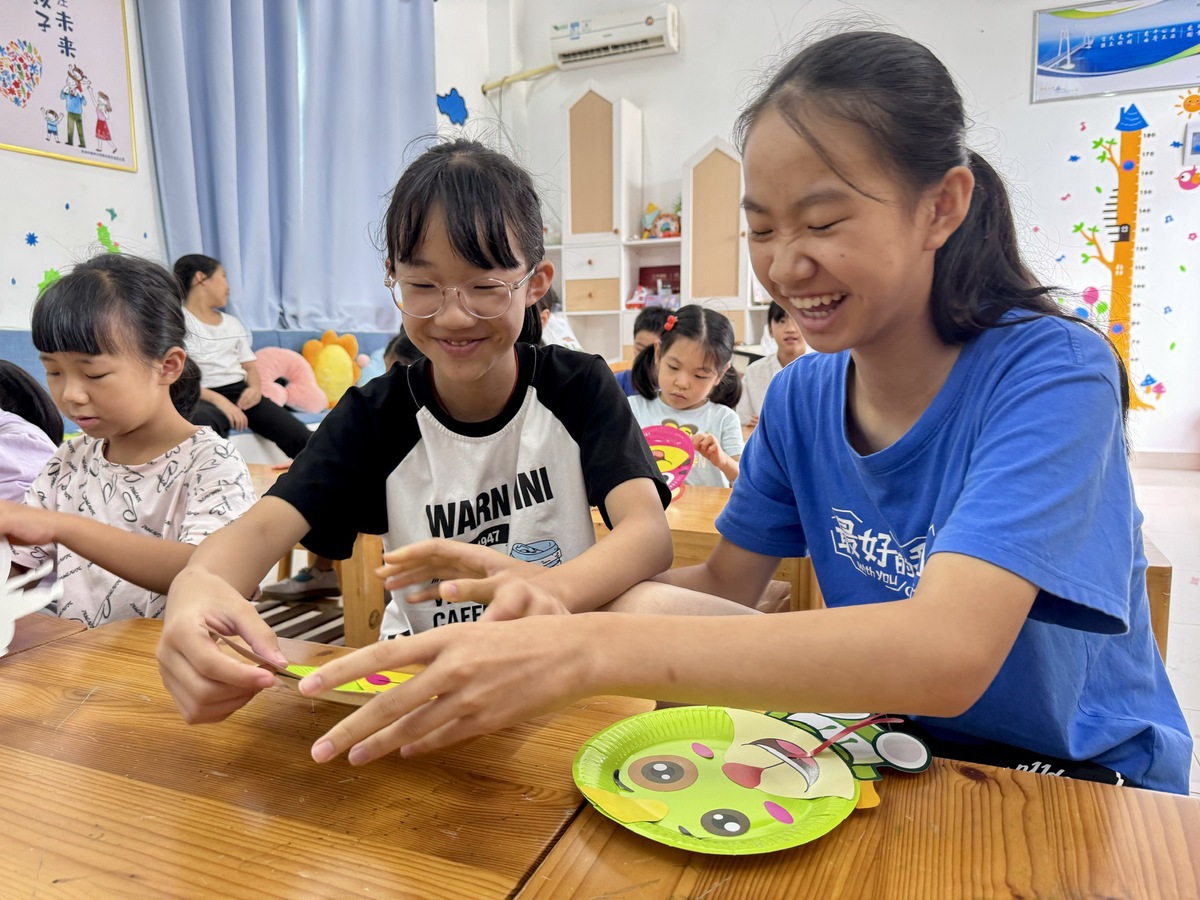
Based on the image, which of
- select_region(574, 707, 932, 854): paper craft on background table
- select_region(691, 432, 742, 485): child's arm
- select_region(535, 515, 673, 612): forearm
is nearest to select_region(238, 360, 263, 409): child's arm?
select_region(691, 432, 742, 485): child's arm

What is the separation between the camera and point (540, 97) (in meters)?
6.26

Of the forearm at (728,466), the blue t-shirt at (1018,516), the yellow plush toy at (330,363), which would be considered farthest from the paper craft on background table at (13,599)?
the yellow plush toy at (330,363)

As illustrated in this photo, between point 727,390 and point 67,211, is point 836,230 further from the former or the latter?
point 67,211

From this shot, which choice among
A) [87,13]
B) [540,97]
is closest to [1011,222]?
[87,13]

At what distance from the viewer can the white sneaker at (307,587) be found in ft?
9.30

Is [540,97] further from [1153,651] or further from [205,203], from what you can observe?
[1153,651]

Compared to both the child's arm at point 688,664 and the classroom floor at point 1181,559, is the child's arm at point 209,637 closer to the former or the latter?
the child's arm at point 688,664

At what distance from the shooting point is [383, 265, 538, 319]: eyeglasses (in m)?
0.98

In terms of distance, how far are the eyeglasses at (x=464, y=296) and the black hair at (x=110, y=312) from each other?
0.58 meters

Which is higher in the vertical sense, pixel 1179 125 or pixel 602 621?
pixel 1179 125

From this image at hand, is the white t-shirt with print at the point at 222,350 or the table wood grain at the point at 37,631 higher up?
the white t-shirt with print at the point at 222,350

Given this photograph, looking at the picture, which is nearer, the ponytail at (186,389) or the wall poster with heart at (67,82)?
the ponytail at (186,389)

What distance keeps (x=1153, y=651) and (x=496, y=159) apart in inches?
37.1

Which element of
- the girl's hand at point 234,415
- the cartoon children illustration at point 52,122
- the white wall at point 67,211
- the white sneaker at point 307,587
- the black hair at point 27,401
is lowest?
the white sneaker at point 307,587
